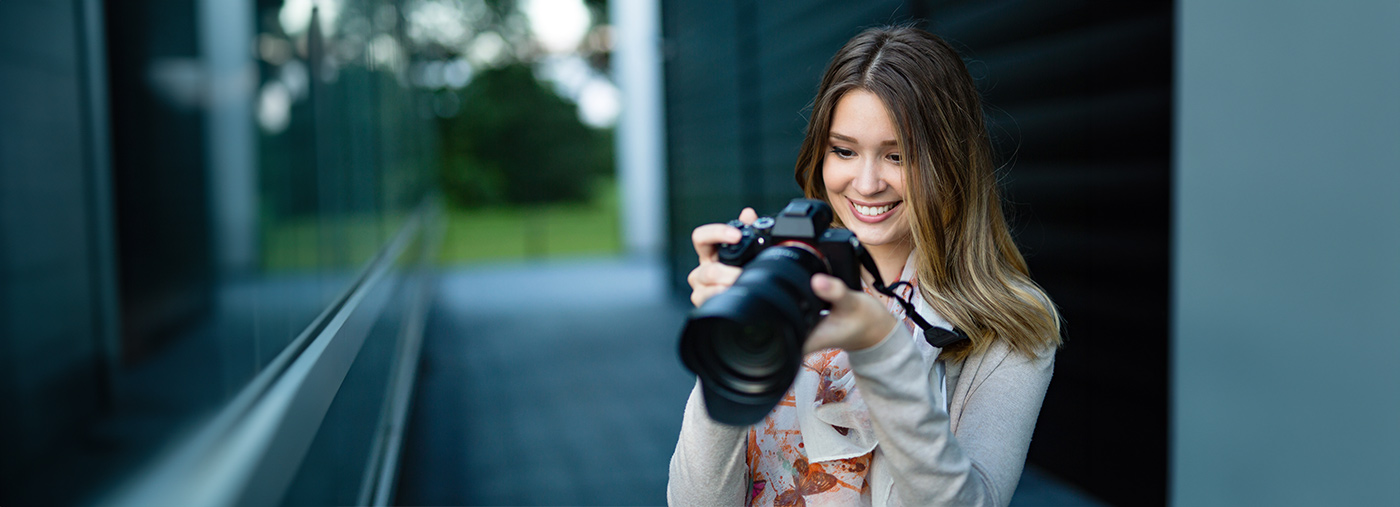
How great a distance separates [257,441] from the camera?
75cm

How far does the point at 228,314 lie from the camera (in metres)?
0.86

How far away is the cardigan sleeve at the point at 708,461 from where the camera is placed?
101 centimetres

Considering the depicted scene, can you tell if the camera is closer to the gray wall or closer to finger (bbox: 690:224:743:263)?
finger (bbox: 690:224:743:263)

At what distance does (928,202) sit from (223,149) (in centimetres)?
75

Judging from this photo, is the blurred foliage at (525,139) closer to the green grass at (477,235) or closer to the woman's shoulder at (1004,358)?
the green grass at (477,235)

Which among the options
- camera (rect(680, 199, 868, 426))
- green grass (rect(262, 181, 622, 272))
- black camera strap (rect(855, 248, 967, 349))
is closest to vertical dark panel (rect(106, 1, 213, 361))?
green grass (rect(262, 181, 622, 272))

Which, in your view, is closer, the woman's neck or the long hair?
the long hair

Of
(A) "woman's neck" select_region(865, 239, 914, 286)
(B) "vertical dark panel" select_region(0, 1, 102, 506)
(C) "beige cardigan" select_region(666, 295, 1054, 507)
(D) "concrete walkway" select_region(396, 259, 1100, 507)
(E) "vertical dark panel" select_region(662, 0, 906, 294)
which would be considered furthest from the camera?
(E) "vertical dark panel" select_region(662, 0, 906, 294)

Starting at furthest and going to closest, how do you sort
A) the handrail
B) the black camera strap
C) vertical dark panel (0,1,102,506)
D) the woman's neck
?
the woman's neck, the black camera strap, the handrail, vertical dark panel (0,1,102,506)

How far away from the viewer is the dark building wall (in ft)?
7.46

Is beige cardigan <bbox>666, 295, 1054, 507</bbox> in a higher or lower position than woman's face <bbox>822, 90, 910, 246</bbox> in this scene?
lower

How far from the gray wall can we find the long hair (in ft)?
3.17

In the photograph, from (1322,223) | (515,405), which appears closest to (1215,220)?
(1322,223)

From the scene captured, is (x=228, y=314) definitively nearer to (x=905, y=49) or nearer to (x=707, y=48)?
(x=905, y=49)
